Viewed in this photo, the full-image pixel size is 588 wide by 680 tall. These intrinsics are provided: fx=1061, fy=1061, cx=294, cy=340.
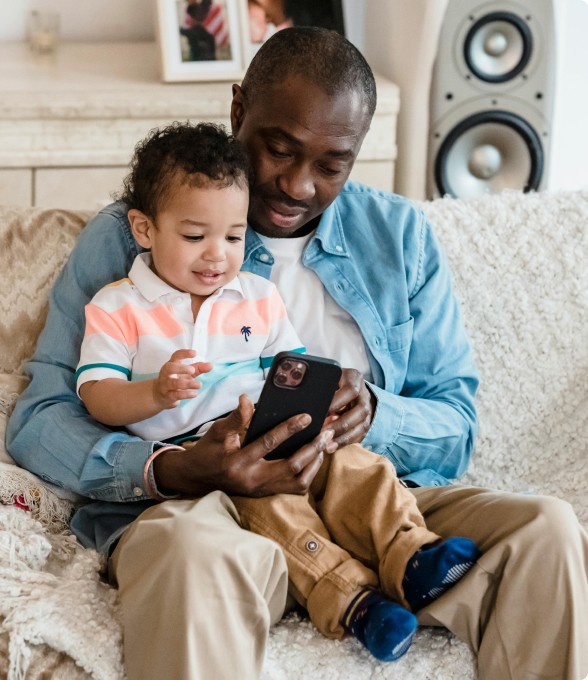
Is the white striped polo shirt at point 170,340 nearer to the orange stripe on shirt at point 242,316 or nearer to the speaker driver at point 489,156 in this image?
the orange stripe on shirt at point 242,316

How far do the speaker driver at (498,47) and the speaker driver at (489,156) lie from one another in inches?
4.7

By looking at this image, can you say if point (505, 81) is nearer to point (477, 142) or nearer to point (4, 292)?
point (477, 142)

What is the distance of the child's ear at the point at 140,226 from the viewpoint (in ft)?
5.04

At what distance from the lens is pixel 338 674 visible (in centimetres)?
128

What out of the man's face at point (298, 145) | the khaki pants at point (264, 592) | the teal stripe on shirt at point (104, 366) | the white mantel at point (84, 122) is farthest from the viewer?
the white mantel at point (84, 122)

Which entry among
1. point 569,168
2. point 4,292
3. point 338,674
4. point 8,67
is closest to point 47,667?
point 338,674

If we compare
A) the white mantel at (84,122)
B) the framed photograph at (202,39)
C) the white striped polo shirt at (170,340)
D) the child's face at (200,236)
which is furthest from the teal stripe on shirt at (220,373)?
the framed photograph at (202,39)

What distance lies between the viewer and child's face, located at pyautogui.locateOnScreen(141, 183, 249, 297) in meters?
1.47

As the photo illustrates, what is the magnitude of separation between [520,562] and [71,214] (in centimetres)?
102

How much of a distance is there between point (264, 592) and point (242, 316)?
0.43 m

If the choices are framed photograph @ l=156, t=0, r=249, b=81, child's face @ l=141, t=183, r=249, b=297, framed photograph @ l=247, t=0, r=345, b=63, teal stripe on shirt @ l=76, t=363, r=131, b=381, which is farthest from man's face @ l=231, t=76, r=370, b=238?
framed photograph @ l=247, t=0, r=345, b=63

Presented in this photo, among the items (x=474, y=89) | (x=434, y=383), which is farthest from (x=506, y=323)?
Result: (x=474, y=89)

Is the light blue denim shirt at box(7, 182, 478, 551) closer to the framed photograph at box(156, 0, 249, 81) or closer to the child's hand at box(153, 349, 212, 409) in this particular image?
the child's hand at box(153, 349, 212, 409)

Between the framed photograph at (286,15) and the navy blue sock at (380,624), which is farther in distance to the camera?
the framed photograph at (286,15)
